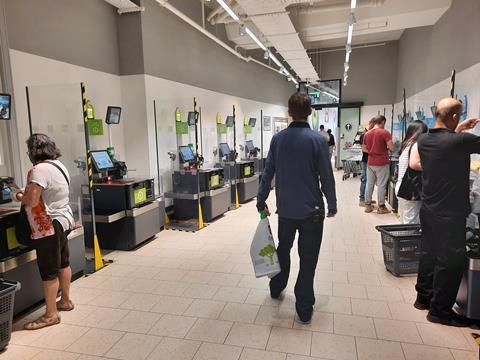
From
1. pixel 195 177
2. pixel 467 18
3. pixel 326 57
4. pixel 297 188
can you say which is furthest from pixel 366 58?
pixel 297 188

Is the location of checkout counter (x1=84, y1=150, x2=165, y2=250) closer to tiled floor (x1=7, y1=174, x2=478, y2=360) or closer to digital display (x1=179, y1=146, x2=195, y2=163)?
tiled floor (x1=7, y1=174, x2=478, y2=360)

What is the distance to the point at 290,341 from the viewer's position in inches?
95.8

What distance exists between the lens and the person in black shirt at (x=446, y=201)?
241 cm

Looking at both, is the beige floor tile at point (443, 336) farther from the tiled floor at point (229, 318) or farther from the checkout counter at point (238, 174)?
the checkout counter at point (238, 174)

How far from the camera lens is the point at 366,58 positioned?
12250mm

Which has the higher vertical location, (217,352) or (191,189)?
(191,189)

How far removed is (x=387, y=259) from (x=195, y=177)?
3.15 metres

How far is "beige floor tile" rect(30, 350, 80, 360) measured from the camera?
2.31 metres

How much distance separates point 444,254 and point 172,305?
2188 mm

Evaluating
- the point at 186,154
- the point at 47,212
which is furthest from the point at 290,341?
the point at 186,154

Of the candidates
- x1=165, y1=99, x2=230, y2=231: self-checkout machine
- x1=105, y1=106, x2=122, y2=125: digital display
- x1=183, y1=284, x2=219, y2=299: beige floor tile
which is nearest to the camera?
x1=183, y1=284, x2=219, y2=299: beige floor tile

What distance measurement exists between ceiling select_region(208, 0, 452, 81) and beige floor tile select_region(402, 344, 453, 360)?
15.4ft

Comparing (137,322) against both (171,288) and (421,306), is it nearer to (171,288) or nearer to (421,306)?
(171,288)

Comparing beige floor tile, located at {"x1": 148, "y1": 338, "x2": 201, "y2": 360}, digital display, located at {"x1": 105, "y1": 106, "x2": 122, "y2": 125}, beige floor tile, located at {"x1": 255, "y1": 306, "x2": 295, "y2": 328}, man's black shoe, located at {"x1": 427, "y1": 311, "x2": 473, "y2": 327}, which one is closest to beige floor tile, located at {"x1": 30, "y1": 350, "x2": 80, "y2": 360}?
beige floor tile, located at {"x1": 148, "y1": 338, "x2": 201, "y2": 360}
